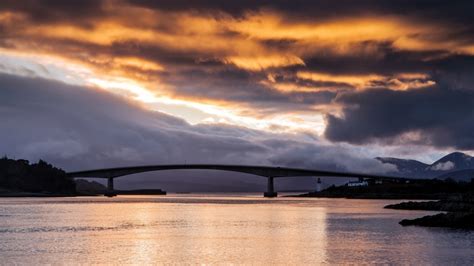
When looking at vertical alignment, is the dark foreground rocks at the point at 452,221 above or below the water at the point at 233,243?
above

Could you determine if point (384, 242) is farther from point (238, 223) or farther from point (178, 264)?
point (238, 223)

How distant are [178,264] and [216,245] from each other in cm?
1176

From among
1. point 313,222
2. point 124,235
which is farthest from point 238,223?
point 124,235

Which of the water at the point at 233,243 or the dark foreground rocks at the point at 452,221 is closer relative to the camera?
the water at the point at 233,243

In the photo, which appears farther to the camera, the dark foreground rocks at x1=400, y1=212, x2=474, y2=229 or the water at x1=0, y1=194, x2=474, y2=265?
the dark foreground rocks at x1=400, y1=212, x2=474, y2=229

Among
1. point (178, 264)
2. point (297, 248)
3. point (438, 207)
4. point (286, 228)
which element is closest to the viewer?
point (178, 264)

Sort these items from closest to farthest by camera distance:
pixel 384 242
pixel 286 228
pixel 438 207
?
pixel 384 242
pixel 286 228
pixel 438 207

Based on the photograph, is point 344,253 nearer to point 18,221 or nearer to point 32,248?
point 32,248

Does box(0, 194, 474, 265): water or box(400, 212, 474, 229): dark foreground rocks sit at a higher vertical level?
box(400, 212, 474, 229): dark foreground rocks

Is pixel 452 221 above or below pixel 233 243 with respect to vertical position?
above

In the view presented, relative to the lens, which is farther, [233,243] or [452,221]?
[452,221]

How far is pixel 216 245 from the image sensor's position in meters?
56.0

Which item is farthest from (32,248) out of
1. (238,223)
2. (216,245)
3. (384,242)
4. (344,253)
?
(238,223)

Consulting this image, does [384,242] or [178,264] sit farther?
[384,242]
